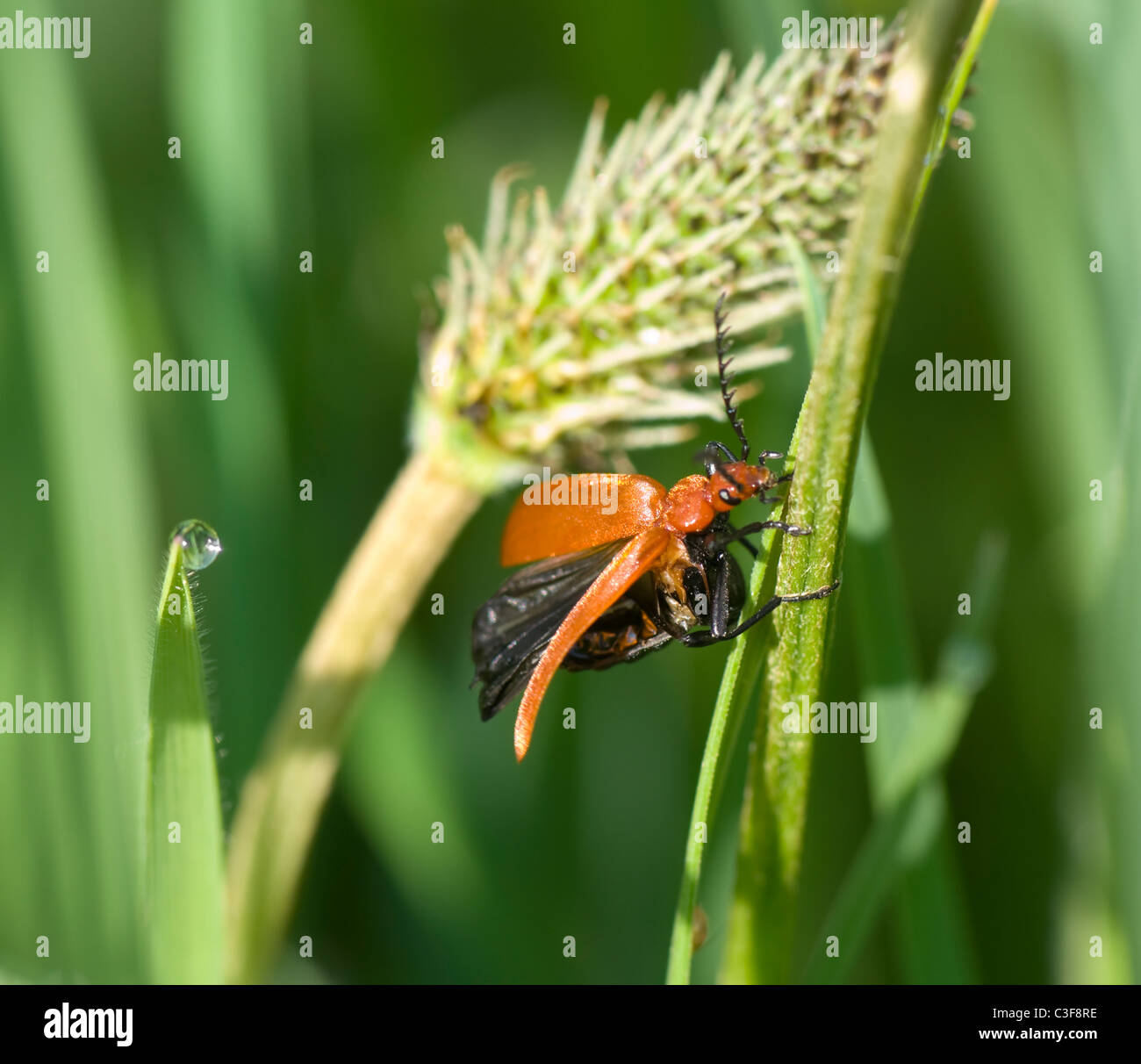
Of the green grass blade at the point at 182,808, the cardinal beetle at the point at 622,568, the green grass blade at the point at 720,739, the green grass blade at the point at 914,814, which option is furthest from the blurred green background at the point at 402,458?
the green grass blade at the point at 720,739

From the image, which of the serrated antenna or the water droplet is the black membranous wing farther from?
the water droplet

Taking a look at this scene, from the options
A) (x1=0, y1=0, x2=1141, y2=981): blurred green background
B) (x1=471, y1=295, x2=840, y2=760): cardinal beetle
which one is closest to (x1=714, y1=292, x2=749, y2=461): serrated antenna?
(x1=471, y1=295, x2=840, y2=760): cardinal beetle

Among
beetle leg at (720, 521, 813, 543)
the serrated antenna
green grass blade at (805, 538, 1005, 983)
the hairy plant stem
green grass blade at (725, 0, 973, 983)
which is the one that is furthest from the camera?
the hairy plant stem

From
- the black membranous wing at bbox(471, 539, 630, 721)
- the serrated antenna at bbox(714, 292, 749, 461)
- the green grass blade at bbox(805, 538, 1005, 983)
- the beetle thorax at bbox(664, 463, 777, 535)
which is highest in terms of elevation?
the serrated antenna at bbox(714, 292, 749, 461)

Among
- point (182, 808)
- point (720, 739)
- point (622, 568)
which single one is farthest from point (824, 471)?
point (182, 808)

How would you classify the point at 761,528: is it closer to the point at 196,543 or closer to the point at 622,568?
the point at 622,568

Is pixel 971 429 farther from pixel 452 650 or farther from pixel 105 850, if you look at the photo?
pixel 105 850
